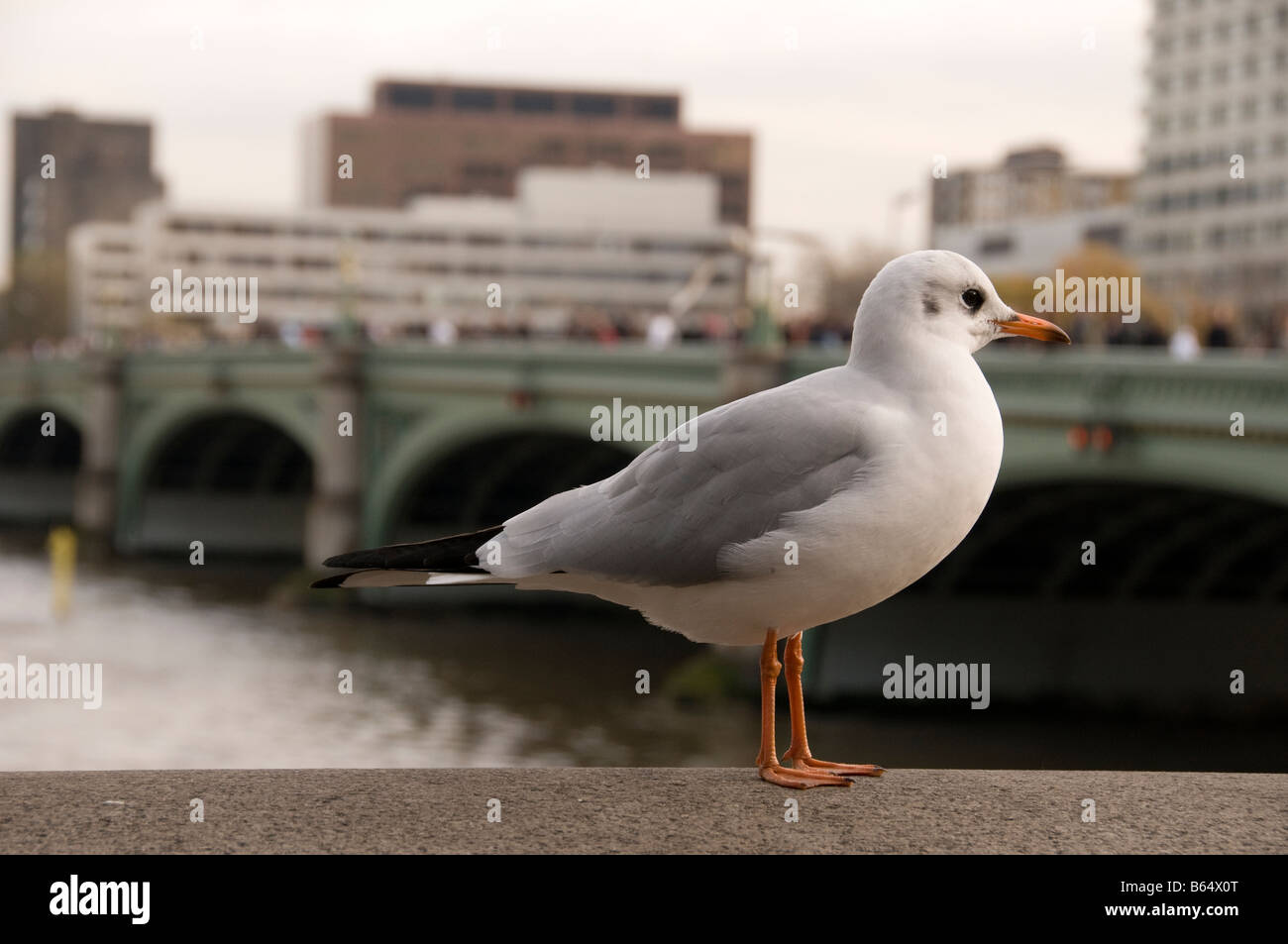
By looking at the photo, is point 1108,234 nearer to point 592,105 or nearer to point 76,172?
point 592,105

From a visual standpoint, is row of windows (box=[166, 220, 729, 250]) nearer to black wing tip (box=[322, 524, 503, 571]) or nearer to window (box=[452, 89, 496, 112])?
window (box=[452, 89, 496, 112])

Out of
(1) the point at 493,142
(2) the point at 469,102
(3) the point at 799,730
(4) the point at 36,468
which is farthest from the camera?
(2) the point at 469,102

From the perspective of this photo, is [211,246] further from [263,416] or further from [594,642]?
[594,642]

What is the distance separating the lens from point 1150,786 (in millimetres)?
5125

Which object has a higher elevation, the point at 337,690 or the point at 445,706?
the point at 337,690

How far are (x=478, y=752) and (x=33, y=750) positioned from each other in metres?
6.21

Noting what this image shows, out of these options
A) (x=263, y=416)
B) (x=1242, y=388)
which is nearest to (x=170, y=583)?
(x=263, y=416)

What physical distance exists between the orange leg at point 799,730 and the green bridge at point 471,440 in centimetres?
1137

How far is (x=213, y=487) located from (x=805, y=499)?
2057 inches

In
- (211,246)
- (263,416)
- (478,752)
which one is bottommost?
(478,752)

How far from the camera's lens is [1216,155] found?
101m

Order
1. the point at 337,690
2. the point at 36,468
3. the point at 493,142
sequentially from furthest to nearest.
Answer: the point at 493,142
the point at 36,468
the point at 337,690

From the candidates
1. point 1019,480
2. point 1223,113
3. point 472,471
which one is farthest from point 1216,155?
point 1019,480

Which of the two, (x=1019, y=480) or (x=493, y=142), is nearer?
(x=1019, y=480)
